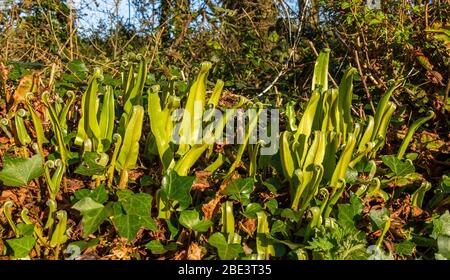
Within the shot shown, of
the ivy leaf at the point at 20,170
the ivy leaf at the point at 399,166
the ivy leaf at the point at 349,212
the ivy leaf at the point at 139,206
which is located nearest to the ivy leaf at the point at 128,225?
the ivy leaf at the point at 139,206

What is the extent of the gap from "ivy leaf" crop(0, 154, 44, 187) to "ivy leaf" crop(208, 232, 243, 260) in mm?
659

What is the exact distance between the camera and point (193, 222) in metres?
1.74

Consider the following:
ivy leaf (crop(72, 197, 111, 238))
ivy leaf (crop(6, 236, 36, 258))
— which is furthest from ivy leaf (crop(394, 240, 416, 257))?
ivy leaf (crop(6, 236, 36, 258))

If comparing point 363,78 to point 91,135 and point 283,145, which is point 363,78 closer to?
point 283,145

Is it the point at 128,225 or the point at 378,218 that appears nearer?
the point at 128,225

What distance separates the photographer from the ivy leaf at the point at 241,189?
6.09 ft

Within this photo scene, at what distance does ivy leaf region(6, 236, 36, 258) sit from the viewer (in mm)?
1665

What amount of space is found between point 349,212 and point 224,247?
482mm

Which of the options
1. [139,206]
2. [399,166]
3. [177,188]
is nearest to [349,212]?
[399,166]

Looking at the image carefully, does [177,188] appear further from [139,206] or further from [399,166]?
[399,166]

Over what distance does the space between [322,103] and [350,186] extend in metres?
0.34

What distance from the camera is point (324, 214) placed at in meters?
1.86

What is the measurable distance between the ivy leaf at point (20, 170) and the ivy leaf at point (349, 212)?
3.52ft

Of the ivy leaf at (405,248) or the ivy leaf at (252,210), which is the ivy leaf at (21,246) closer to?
the ivy leaf at (252,210)
